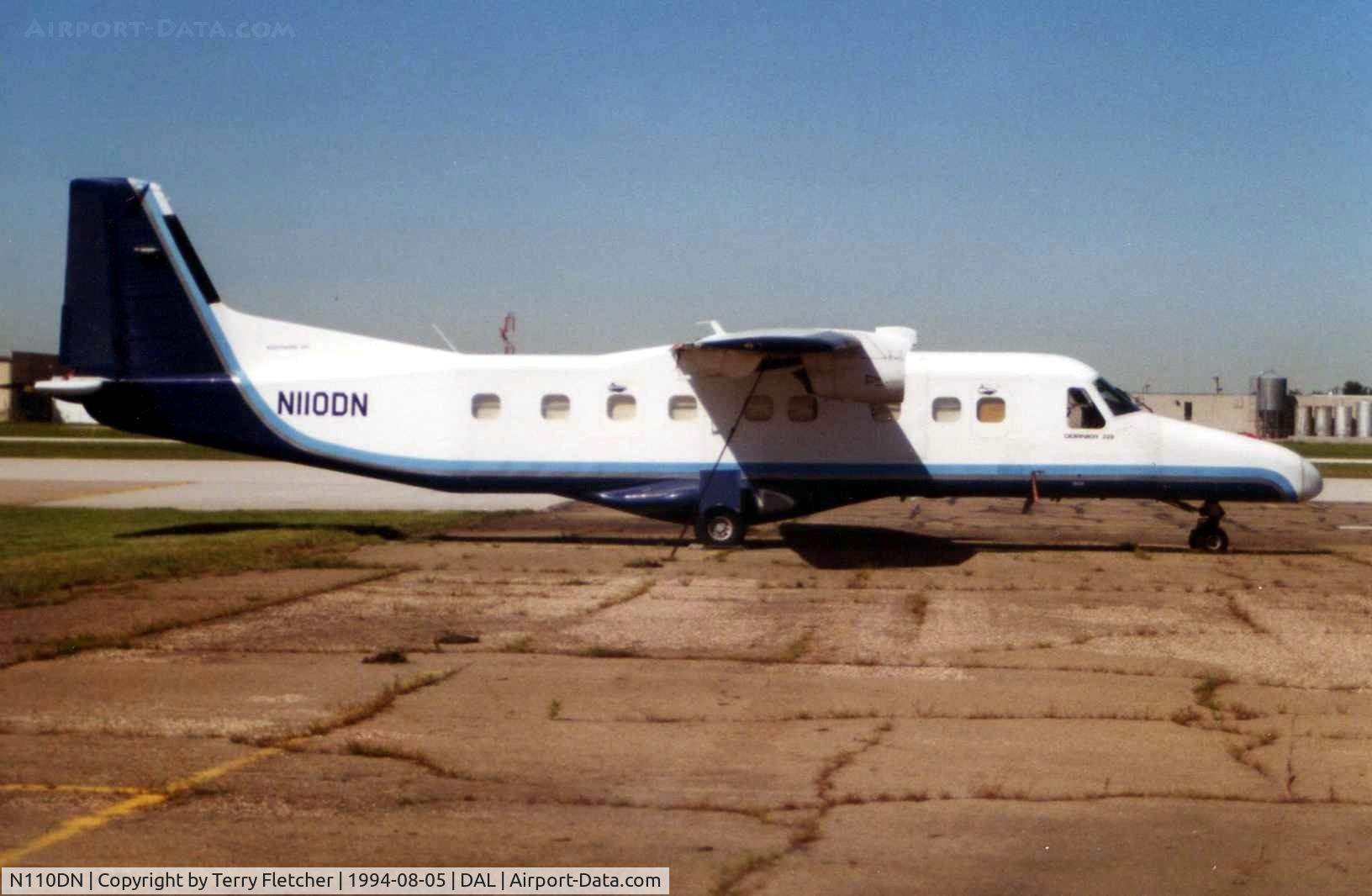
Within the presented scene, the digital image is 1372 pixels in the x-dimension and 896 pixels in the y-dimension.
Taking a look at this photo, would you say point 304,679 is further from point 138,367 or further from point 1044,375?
point 1044,375

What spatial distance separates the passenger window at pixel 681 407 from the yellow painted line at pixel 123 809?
1134 centimetres

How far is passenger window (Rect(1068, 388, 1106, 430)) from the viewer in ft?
58.3

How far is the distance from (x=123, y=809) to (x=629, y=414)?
12.5 meters

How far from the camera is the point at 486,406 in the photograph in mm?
18297

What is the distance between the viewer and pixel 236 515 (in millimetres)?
22344

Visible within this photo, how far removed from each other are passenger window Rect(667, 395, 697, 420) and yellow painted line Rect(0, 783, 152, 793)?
483 inches

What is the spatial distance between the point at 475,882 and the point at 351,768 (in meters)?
1.94

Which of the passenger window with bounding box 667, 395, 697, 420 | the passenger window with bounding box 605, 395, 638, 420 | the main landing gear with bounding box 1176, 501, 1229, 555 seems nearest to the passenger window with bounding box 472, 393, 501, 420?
the passenger window with bounding box 605, 395, 638, 420

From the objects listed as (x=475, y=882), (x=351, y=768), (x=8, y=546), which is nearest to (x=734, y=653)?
(x=351, y=768)

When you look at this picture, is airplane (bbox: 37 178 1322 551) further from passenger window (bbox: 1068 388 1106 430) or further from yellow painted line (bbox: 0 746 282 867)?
yellow painted line (bbox: 0 746 282 867)

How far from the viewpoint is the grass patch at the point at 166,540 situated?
14.2 m

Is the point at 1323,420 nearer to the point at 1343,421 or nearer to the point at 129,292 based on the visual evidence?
the point at 1343,421

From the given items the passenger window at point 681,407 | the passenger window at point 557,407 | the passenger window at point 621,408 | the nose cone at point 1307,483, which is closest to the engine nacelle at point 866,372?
the passenger window at point 681,407

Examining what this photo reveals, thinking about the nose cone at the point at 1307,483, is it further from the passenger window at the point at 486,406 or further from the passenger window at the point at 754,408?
the passenger window at the point at 486,406
